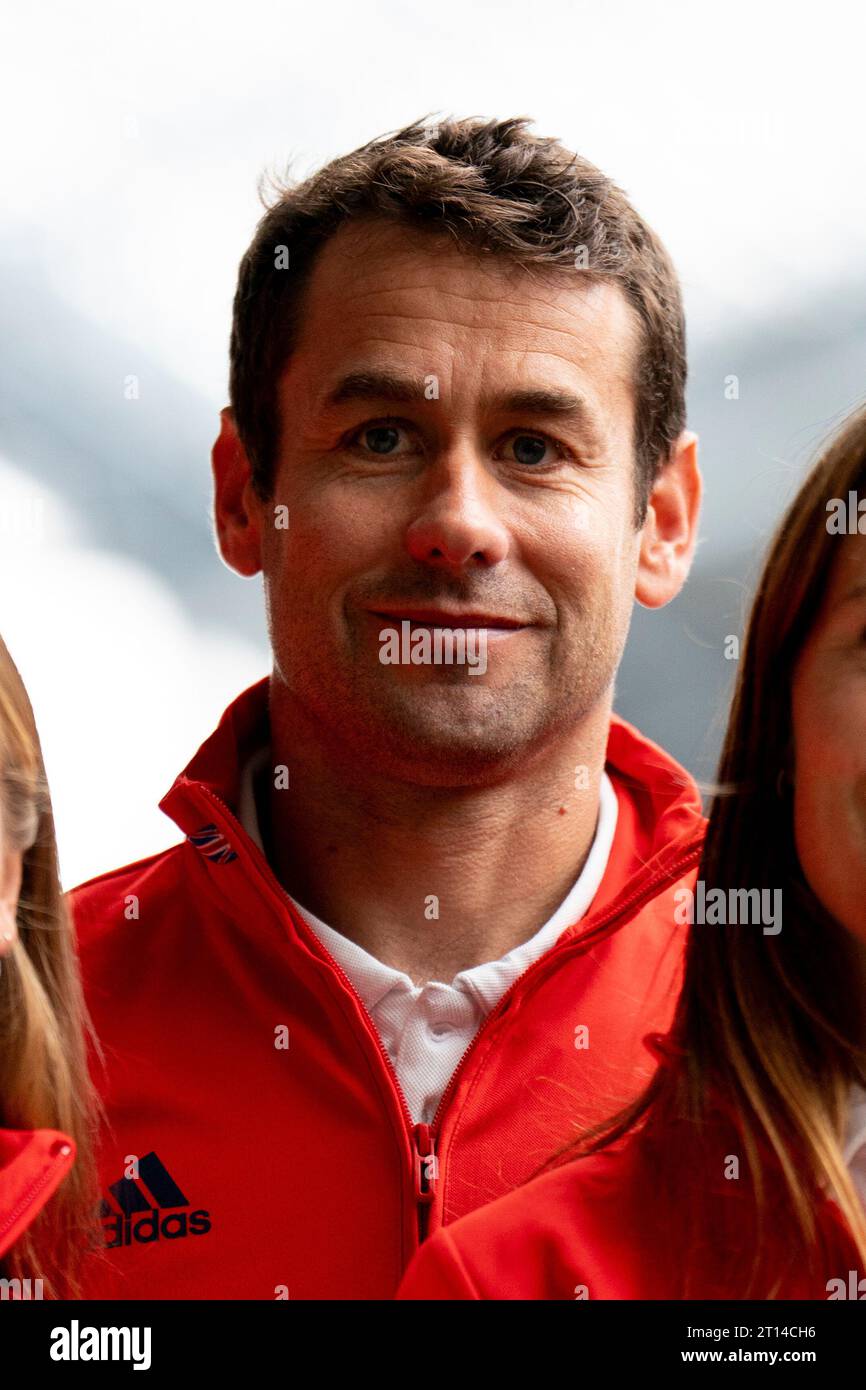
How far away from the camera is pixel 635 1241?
1.63 metres

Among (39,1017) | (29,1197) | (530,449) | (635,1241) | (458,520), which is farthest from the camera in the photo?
(530,449)

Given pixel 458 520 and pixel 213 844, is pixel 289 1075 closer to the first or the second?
pixel 213 844

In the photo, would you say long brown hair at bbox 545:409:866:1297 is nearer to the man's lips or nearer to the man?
the man

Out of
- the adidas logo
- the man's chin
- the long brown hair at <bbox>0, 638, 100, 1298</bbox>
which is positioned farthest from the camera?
the man's chin

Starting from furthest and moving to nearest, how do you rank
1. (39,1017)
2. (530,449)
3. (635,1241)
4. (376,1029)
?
(530,449)
(376,1029)
(39,1017)
(635,1241)

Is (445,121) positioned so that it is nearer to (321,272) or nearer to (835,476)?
(321,272)

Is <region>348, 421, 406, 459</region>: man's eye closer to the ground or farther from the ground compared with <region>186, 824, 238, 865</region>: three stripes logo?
farther from the ground

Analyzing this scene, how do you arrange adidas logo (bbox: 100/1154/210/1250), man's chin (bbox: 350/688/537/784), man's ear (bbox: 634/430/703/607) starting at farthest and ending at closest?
man's ear (bbox: 634/430/703/607) < man's chin (bbox: 350/688/537/784) < adidas logo (bbox: 100/1154/210/1250)

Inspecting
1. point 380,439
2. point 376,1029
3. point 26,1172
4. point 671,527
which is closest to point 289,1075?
point 376,1029

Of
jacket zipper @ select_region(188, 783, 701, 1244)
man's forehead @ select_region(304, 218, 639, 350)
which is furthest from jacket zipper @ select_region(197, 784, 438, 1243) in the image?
man's forehead @ select_region(304, 218, 639, 350)

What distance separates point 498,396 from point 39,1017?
938 mm

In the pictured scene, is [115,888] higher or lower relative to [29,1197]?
higher

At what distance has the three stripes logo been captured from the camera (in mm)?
2234
